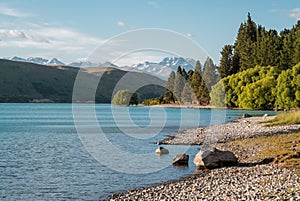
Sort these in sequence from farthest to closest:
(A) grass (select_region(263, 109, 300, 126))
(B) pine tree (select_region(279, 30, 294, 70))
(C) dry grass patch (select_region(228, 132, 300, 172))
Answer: (B) pine tree (select_region(279, 30, 294, 70)) < (A) grass (select_region(263, 109, 300, 126)) < (C) dry grass patch (select_region(228, 132, 300, 172))

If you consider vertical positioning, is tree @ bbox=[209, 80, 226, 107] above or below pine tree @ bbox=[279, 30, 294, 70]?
below

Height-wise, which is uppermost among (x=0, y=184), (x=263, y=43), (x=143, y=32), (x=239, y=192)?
(x=263, y=43)

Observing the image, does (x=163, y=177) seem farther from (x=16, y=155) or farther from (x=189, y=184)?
(x=16, y=155)

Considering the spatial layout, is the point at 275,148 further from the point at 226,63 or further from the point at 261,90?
the point at 226,63

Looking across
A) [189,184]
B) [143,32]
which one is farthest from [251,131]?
[189,184]

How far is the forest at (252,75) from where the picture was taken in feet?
387

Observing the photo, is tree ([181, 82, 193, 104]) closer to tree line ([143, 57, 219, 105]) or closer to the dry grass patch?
tree line ([143, 57, 219, 105])

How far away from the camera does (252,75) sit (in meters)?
134

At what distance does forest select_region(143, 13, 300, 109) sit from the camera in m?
118

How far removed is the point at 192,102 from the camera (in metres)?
181

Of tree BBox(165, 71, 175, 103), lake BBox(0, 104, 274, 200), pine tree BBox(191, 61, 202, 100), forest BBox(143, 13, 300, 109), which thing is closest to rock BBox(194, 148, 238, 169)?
lake BBox(0, 104, 274, 200)

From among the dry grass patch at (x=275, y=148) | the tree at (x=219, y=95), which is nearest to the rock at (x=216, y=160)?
the dry grass patch at (x=275, y=148)

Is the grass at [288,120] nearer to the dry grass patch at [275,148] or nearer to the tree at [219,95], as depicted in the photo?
the dry grass patch at [275,148]

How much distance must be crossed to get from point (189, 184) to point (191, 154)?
49.6 ft
